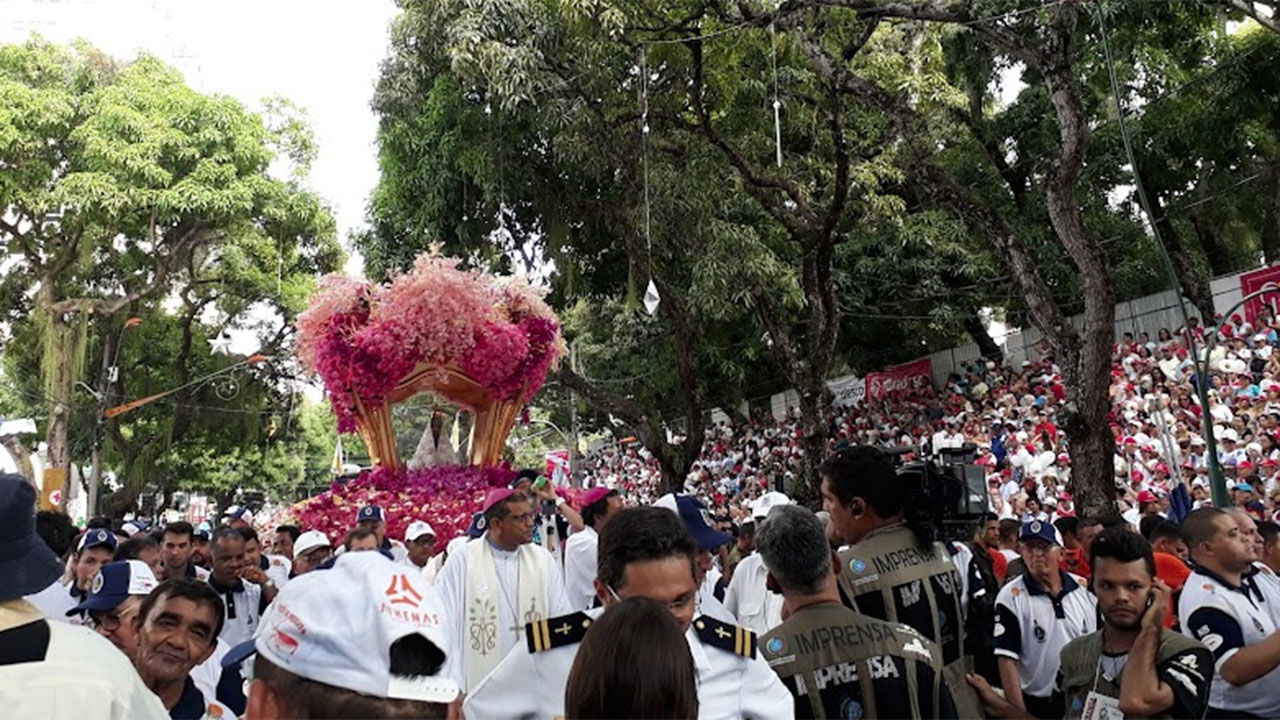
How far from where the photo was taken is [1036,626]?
5.53 meters

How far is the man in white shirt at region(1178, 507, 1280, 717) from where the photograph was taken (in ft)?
12.8

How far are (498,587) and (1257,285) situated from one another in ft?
63.9

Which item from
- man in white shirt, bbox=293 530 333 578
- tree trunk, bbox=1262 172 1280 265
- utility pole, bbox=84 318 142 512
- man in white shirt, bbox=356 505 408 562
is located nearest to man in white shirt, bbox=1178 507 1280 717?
man in white shirt, bbox=356 505 408 562

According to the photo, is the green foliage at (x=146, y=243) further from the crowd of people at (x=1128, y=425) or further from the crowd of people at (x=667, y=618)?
the crowd of people at (x=667, y=618)

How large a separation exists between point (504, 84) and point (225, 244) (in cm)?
1411

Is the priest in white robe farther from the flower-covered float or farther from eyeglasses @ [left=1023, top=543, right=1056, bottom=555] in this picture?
the flower-covered float

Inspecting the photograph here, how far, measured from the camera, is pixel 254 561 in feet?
22.5

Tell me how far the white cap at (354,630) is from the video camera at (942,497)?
2724mm

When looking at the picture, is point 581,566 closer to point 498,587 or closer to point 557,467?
point 498,587

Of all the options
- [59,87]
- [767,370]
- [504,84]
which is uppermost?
[59,87]

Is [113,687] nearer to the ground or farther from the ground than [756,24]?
nearer to the ground

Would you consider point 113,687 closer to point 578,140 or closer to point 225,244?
point 578,140

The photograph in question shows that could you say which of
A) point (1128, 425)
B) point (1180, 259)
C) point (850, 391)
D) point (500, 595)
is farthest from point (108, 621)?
point (850, 391)


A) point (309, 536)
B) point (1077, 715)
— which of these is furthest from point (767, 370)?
point (1077, 715)
